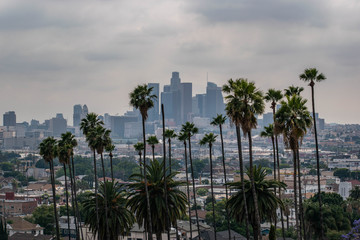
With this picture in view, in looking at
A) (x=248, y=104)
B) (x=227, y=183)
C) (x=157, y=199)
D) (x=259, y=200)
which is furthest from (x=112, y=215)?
(x=248, y=104)

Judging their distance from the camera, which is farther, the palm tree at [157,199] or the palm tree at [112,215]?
the palm tree at [112,215]

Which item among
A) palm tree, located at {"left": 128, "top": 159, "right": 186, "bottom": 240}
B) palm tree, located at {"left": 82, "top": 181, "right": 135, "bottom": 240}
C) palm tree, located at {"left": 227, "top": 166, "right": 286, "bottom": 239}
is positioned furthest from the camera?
palm tree, located at {"left": 82, "top": 181, "right": 135, "bottom": 240}

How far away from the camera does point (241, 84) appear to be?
114ft

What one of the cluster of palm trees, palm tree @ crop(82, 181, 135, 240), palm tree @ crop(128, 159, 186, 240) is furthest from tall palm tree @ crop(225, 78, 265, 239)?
palm tree @ crop(82, 181, 135, 240)

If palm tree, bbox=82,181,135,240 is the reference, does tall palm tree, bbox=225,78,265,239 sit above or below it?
above

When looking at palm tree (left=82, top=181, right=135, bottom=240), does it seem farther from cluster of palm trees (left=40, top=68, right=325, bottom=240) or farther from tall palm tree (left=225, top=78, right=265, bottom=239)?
tall palm tree (left=225, top=78, right=265, bottom=239)

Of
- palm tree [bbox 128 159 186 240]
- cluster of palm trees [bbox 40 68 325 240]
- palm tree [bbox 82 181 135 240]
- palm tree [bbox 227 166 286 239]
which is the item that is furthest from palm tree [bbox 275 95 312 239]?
palm tree [bbox 82 181 135 240]

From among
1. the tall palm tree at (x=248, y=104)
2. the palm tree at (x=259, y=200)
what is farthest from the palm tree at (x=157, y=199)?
the tall palm tree at (x=248, y=104)

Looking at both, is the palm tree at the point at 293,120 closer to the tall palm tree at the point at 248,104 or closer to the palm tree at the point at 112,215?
the tall palm tree at the point at 248,104

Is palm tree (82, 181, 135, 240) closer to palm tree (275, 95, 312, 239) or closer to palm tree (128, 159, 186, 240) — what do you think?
palm tree (128, 159, 186, 240)

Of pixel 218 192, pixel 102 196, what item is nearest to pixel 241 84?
pixel 102 196

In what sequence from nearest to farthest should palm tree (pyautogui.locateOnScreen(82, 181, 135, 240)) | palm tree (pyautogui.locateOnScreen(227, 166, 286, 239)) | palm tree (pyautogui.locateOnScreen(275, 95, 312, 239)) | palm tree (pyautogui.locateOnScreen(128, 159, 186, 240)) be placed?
palm tree (pyautogui.locateOnScreen(275, 95, 312, 239)) < palm tree (pyautogui.locateOnScreen(227, 166, 286, 239)) < palm tree (pyautogui.locateOnScreen(128, 159, 186, 240)) < palm tree (pyautogui.locateOnScreen(82, 181, 135, 240))

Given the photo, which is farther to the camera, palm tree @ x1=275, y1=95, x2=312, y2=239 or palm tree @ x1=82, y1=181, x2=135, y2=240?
palm tree @ x1=82, y1=181, x2=135, y2=240

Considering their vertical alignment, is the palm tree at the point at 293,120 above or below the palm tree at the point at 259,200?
above
